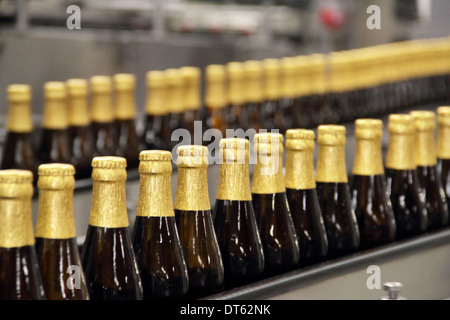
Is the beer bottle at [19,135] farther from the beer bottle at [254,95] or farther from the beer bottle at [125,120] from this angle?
the beer bottle at [254,95]

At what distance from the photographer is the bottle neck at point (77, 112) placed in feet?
5.57

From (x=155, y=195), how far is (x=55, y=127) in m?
0.84

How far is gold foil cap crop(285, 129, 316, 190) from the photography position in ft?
3.39

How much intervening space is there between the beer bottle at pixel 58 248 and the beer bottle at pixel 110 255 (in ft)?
0.14

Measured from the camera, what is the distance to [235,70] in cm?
217

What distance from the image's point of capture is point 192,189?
926 mm

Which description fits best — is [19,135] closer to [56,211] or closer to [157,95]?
[157,95]

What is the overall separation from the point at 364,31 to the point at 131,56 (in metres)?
4.80

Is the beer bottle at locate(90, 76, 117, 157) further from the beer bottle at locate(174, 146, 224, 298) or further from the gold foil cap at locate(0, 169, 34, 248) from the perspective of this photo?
the gold foil cap at locate(0, 169, 34, 248)

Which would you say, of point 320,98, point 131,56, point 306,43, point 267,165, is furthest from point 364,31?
point 267,165

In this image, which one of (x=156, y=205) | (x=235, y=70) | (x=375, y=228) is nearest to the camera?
(x=156, y=205)

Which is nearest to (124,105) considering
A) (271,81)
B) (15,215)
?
(271,81)

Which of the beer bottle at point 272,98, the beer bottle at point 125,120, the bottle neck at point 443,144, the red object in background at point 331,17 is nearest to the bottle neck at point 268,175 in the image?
the bottle neck at point 443,144

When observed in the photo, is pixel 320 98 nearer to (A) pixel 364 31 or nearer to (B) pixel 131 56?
(B) pixel 131 56
